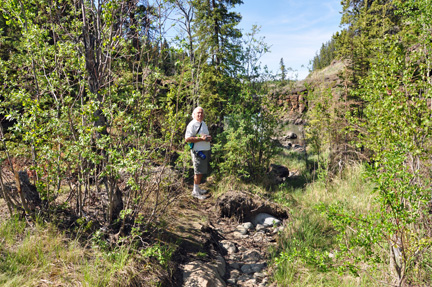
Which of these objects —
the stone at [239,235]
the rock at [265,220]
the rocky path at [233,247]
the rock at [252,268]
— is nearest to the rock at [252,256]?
the rocky path at [233,247]

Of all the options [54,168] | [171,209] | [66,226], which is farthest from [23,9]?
[171,209]

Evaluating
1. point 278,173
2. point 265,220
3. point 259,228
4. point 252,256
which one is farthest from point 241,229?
point 278,173

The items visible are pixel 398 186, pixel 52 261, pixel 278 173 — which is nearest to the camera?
pixel 398 186

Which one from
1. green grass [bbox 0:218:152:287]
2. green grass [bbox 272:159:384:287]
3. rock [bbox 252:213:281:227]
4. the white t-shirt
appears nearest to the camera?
green grass [bbox 0:218:152:287]

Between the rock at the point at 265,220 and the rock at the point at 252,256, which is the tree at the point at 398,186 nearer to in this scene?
the rock at the point at 252,256

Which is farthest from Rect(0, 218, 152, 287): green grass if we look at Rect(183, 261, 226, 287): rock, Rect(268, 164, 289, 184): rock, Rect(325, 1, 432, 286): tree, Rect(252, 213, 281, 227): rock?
Rect(268, 164, 289, 184): rock

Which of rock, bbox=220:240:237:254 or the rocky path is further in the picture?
rock, bbox=220:240:237:254

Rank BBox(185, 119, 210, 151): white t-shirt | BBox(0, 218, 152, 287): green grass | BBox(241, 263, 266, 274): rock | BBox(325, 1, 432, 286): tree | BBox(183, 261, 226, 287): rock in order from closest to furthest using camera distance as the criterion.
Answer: BBox(325, 1, 432, 286): tree
BBox(0, 218, 152, 287): green grass
BBox(183, 261, 226, 287): rock
BBox(241, 263, 266, 274): rock
BBox(185, 119, 210, 151): white t-shirt

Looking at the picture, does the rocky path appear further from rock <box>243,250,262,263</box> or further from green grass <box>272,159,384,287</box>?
green grass <box>272,159,384,287</box>

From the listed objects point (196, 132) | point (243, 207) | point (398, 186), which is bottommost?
point (243, 207)

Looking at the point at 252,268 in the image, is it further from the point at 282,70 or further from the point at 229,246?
the point at 282,70

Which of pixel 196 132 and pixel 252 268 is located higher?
pixel 196 132

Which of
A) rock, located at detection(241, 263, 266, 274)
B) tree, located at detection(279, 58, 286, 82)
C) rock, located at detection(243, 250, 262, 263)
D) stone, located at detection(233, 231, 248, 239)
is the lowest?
rock, located at detection(241, 263, 266, 274)

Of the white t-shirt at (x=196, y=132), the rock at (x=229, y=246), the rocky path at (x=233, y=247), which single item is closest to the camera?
the rocky path at (x=233, y=247)
